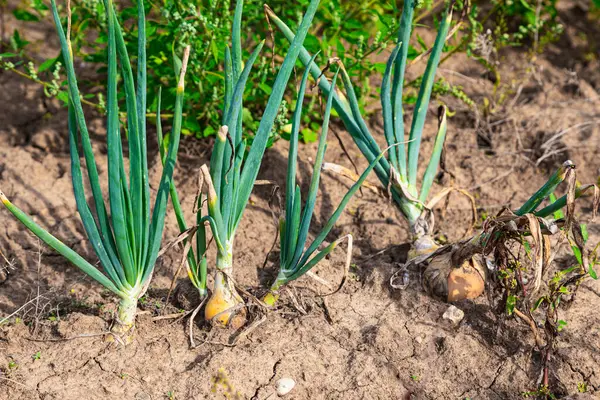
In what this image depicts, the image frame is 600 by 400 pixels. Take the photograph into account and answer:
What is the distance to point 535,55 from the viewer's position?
10.9ft

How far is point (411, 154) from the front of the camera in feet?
7.54

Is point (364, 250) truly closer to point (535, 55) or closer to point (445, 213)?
point (445, 213)

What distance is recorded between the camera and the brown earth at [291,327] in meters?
1.92

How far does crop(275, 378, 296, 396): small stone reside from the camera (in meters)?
1.89

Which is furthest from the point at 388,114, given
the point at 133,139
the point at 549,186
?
the point at 133,139

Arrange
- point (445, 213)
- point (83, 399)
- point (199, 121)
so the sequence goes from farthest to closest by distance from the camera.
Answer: point (199, 121)
point (445, 213)
point (83, 399)

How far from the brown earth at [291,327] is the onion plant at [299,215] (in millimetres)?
148

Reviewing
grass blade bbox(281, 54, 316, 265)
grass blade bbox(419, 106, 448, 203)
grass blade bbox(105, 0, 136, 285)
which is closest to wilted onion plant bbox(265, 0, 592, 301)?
grass blade bbox(419, 106, 448, 203)

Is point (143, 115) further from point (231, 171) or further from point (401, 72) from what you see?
point (401, 72)

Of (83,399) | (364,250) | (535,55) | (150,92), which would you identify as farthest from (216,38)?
(535,55)

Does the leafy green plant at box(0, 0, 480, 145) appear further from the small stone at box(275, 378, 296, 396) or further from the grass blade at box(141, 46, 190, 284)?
the small stone at box(275, 378, 296, 396)

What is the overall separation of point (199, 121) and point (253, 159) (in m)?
0.95

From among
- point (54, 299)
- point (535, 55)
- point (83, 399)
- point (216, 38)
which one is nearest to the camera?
point (83, 399)

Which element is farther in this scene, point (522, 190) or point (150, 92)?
point (522, 190)
